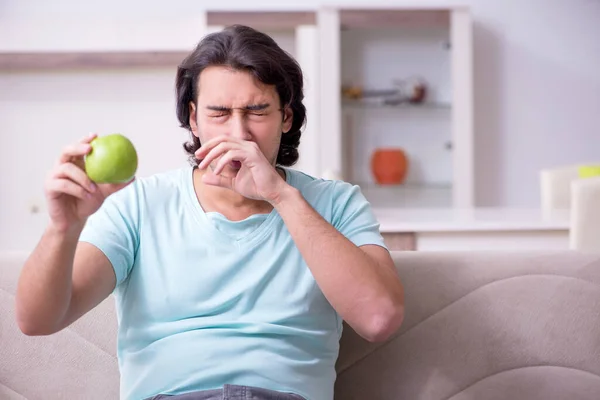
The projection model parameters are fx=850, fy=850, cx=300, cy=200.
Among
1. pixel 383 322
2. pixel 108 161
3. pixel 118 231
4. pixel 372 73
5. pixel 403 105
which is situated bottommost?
pixel 383 322

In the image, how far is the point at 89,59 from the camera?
5.07 metres

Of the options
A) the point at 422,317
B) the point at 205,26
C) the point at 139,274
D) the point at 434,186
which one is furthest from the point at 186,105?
the point at 434,186

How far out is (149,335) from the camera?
142cm

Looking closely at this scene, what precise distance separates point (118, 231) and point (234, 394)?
13.3 inches

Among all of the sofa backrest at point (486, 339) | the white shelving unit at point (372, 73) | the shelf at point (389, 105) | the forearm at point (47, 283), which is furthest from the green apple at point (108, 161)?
the shelf at point (389, 105)

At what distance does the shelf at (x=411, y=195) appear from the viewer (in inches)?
208

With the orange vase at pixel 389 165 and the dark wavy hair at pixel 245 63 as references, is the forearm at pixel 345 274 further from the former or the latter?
the orange vase at pixel 389 165

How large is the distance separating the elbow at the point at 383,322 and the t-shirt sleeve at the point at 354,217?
141 millimetres

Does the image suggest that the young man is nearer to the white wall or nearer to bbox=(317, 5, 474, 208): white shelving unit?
bbox=(317, 5, 474, 208): white shelving unit

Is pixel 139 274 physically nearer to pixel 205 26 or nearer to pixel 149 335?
pixel 149 335

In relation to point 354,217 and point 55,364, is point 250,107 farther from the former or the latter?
point 55,364

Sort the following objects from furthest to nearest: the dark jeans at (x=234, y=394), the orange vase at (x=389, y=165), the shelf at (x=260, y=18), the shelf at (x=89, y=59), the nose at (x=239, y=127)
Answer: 1. the orange vase at (x=389, y=165)
2. the shelf at (x=89, y=59)
3. the shelf at (x=260, y=18)
4. the nose at (x=239, y=127)
5. the dark jeans at (x=234, y=394)

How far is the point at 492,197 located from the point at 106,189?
469 cm

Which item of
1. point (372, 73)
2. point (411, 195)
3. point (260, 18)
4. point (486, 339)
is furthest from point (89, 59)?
point (486, 339)
